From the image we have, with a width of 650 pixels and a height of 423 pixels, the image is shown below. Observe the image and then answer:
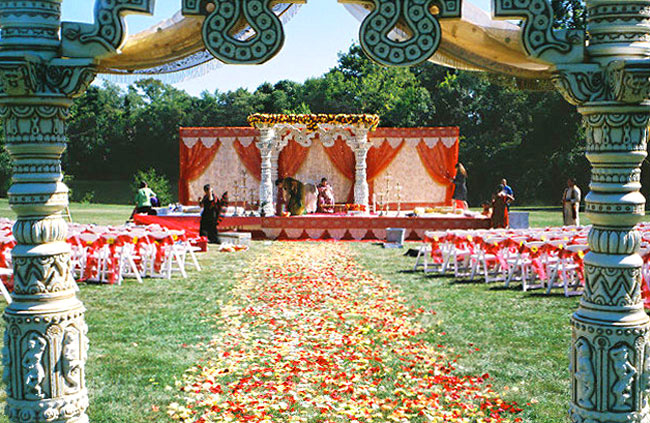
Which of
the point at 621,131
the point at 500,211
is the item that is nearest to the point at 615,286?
the point at 621,131

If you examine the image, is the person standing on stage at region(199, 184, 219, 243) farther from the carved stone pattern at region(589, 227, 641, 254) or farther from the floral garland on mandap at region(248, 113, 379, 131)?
the carved stone pattern at region(589, 227, 641, 254)

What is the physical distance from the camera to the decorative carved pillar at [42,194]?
3.72 meters

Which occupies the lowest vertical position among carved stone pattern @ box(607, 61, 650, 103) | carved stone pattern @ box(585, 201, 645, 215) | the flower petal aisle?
the flower petal aisle

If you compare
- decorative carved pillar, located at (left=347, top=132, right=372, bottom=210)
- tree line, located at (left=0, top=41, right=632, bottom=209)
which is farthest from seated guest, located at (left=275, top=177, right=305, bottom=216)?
tree line, located at (left=0, top=41, right=632, bottom=209)

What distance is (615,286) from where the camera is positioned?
148 inches

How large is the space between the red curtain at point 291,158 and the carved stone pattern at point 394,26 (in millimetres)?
19643

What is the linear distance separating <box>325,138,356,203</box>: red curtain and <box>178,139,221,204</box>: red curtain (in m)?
4.44

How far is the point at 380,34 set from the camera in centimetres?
378

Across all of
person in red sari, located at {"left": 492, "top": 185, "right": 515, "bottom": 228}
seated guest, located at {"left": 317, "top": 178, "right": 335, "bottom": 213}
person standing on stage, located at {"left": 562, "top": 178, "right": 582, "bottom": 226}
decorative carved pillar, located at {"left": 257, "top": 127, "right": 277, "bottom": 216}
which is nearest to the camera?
person in red sari, located at {"left": 492, "top": 185, "right": 515, "bottom": 228}

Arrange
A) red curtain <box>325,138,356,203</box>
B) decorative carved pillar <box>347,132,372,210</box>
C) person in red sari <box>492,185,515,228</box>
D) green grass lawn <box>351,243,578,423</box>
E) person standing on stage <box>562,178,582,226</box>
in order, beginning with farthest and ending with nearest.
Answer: red curtain <box>325,138,356,203</box>, decorative carved pillar <box>347,132,372,210</box>, person standing on stage <box>562,178,582,226</box>, person in red sari <box>492,185,515,228</box>, green grass lawn <box>351,243,578,423</box>

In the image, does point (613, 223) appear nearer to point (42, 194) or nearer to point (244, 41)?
point (244, 41)

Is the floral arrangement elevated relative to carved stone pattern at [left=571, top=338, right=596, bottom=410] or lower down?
elevated

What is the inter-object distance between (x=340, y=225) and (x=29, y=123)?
14586 mm

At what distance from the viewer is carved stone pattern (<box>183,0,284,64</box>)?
3.80 metres
